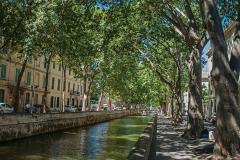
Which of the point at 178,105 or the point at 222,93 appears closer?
the point at 222,93

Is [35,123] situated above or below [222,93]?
below

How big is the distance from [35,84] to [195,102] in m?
45.4

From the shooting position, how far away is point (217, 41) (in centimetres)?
1334

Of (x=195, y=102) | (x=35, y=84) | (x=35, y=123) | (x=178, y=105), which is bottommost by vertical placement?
(x=35, y=123)

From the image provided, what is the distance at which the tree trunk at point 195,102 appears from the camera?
2383 centimetres

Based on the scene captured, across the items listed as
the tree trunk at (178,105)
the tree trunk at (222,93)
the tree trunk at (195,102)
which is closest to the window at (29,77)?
the tree trunk at (178,105)

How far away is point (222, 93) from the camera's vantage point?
1317cm

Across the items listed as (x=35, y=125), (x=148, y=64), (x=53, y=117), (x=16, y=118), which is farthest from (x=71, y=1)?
(x=148, y=64)

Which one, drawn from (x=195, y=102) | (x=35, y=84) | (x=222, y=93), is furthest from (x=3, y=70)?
(x=222, y=93)

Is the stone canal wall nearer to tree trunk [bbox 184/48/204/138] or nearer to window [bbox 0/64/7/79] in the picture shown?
tree trunk [bbox 184/48/204/138]

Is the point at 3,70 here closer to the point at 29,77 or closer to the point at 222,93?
the point at 29,77

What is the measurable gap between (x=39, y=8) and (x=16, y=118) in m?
6.10

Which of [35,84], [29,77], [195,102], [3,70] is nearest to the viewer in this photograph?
[195,102]

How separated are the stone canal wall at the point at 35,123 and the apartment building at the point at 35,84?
5.40 metres
